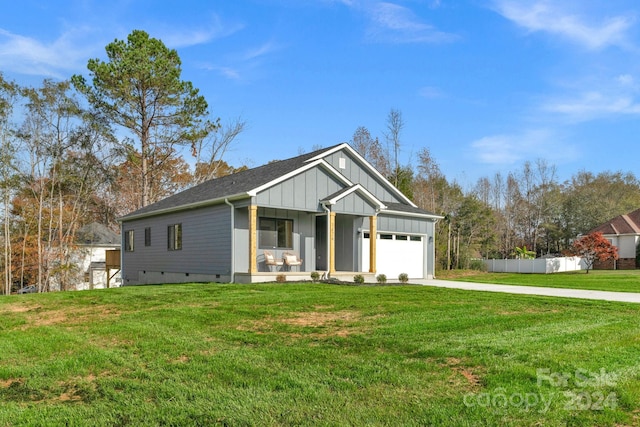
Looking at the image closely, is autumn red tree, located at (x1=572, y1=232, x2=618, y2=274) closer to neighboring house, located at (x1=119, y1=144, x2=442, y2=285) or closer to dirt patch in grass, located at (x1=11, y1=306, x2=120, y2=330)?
neighboring house, located at (x1=119, y1=144, x2=442, y2=285)

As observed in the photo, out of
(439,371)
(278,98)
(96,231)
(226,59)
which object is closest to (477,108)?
(278,98)

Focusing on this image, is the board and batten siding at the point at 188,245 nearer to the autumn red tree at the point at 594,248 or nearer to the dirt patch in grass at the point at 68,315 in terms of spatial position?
the dirt patch in grass at the point at 68,315

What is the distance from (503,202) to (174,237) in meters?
37.8

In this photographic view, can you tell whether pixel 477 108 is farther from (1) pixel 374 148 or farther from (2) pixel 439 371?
(2) pixel 439 371

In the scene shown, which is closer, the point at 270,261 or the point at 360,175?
the point at 270,261

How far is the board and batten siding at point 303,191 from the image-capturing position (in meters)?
15.6

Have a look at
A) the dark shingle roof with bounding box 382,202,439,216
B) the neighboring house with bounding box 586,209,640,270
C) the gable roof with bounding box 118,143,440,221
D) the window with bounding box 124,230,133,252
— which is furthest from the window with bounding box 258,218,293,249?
the neighboring house with bounding box 586,209,640,270

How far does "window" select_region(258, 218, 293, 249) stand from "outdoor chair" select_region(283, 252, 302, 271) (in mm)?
270

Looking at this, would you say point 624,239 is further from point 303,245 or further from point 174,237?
point 174,237

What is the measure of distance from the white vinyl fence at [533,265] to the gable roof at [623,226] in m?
5.27

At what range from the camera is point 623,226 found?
35.9 m

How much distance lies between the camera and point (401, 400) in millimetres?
3771

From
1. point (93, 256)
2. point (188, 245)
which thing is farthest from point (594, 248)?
point (93, 256)

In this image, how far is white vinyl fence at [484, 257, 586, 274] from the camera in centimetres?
3052
